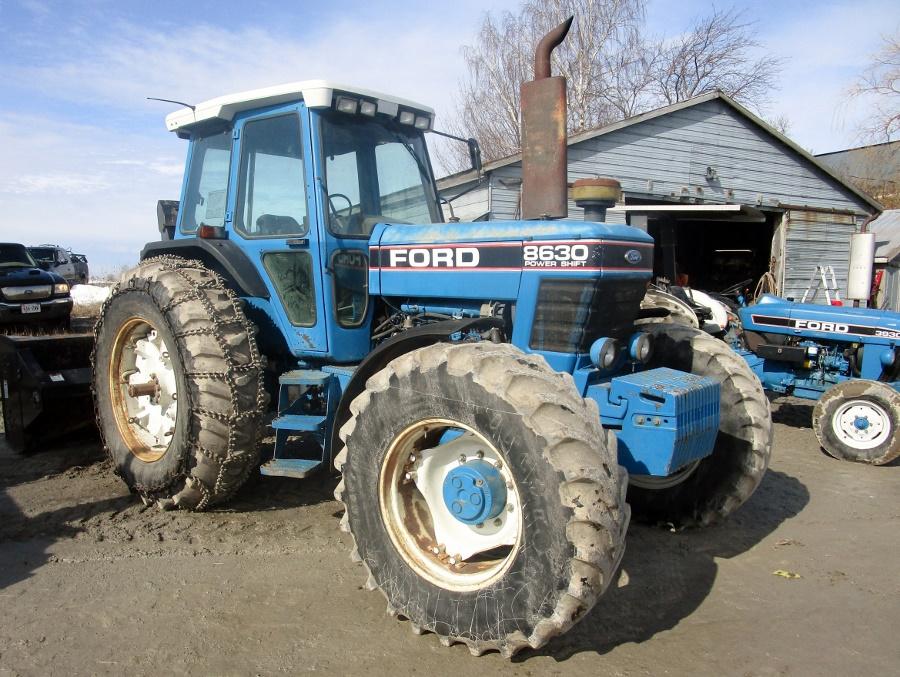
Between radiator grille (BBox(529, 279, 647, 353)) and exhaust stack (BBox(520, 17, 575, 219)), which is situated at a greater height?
exhaust stack (BBox(520, 17, 575, 219))

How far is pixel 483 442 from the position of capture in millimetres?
2916

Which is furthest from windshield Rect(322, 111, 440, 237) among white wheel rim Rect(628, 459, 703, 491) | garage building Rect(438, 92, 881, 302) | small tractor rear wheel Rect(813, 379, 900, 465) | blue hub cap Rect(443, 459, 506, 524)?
garage building Rect(438, 92, 881, 302)

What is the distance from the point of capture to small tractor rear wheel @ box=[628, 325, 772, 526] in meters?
3.79

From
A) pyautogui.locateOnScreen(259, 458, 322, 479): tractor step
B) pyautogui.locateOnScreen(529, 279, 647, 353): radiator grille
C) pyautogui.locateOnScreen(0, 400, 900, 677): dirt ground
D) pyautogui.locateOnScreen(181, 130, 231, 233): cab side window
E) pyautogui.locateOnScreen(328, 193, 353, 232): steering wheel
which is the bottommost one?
pyautogui.locateOnScreen(0, 400, 900, 677): dirt ground

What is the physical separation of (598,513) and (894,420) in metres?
4.80

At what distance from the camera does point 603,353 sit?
3350 mm

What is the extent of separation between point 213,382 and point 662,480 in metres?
2.60

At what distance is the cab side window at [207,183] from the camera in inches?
188

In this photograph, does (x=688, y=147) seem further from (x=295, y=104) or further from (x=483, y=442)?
(x=483, y=442)

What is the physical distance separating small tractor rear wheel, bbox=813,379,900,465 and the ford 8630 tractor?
9.48 feet

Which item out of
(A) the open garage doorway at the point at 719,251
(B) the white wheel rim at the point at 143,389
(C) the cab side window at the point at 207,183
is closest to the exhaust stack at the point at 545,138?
(C) the cab side window at the point at 207,183

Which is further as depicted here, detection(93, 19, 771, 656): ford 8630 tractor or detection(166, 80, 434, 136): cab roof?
detection(166, 80, 434, 136): cab roof

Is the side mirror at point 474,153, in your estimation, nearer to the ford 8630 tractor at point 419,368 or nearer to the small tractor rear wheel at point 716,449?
the ford 8630 tractor at point 419,368

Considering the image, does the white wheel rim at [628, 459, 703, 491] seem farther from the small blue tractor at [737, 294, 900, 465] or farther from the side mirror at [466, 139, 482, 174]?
the small blue tractor at [737, 294, 900, 465]
